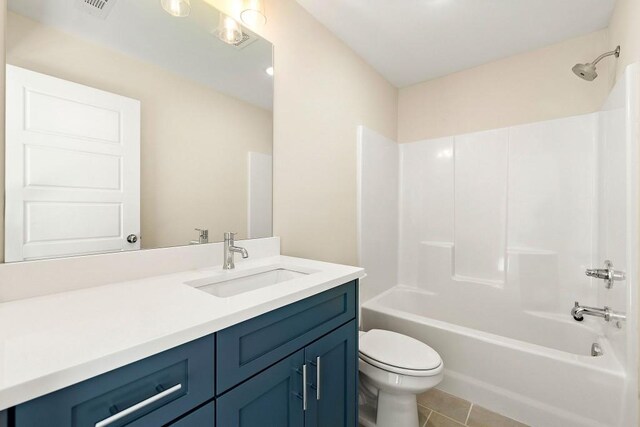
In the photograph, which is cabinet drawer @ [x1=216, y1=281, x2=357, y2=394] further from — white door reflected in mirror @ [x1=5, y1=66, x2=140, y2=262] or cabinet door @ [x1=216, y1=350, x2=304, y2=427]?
white door reflected in mirror @ [x1=5, y1=66, x2=140, y2=262]

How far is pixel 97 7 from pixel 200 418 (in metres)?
1.34

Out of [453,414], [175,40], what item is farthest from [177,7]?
[453,414]

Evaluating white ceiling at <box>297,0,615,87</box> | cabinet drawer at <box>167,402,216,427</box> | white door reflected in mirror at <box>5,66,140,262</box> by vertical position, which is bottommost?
cabinet drawer at <box>167,402,216,427</box>

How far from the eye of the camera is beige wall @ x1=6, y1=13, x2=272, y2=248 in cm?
89

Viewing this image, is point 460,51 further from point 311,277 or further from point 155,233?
point 155,233

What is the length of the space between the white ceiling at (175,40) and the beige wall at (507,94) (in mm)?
1767

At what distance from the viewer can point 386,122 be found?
2.65m

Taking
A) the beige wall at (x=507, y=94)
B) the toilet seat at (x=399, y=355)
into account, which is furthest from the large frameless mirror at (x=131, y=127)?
the beige wall at (x=507, y=94)

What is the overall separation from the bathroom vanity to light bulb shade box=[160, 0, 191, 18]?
110 centimetres

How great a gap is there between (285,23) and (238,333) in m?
1.66

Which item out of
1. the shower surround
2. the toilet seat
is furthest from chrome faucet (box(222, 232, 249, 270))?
the shower surround

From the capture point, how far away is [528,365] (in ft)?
5.05

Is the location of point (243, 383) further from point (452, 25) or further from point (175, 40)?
point (452, 25)

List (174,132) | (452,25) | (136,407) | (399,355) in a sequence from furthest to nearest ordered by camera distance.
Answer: (452,25)
(399,355)
(174,132)
(136,407)
